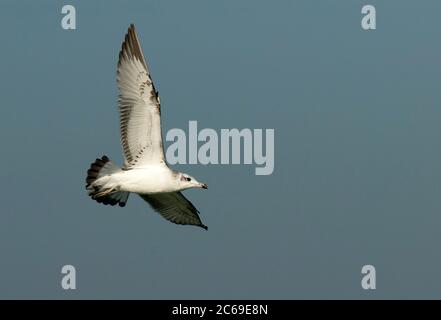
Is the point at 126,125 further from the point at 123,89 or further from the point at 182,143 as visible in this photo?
the point at 182,143

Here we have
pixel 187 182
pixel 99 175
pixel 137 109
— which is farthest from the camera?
pixel 99 175

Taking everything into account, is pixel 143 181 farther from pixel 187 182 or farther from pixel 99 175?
pixel 99 175

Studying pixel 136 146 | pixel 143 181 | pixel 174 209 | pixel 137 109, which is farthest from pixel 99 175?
pixel 174 209

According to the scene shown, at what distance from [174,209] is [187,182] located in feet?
5.48

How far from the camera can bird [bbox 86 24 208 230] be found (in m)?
17.8

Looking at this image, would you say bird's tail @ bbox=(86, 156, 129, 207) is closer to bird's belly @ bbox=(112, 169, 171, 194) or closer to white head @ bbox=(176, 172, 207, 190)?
bird's belly @ bbox=(112, 169, 171, 194)

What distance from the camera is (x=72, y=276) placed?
20922 millimetres

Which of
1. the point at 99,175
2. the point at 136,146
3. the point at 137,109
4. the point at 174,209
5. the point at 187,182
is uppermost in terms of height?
the point at 137,109

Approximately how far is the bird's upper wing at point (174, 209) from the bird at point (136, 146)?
41.3 inches

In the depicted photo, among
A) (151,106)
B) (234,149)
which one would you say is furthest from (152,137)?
(234,149)

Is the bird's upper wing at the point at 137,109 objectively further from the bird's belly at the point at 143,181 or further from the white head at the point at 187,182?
the white head at the point at 187,182

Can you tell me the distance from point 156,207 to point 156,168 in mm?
1590

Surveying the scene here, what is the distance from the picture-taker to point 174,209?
1934 cm

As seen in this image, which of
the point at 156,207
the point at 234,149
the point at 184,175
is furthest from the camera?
the point at 234,149
